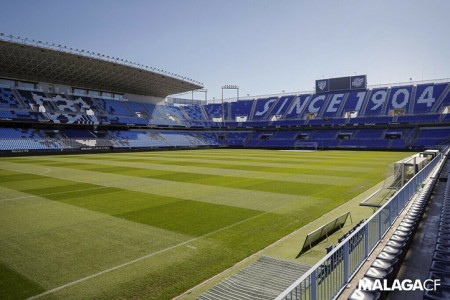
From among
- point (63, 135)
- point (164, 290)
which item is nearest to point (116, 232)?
point (164, 290)

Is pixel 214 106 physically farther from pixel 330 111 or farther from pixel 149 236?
pixel 149 236

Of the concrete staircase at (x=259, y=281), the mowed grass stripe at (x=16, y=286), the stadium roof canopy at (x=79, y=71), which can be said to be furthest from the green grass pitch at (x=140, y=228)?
the stadium roof canopy at (x=79, y=71)

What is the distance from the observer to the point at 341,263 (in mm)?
5324

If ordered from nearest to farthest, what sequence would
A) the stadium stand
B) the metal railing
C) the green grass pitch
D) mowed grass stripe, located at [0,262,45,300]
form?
the metal railing → mowed grass stripe, located at [0,262,45,300] → the green grass pitch → the stadium stand

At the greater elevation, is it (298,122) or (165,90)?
(165,90)

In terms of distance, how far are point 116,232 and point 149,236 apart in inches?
49.6

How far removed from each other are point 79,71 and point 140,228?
168 feet

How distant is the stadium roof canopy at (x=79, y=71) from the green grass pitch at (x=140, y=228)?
30578 mm

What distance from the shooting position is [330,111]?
68562mm

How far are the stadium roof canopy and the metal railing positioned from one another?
151ft

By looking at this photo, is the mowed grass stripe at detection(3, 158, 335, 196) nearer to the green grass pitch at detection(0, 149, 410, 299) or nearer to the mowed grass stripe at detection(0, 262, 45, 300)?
the green grass pitch at detection(0, 149, 410, 299)

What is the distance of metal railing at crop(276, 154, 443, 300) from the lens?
13.8 feet

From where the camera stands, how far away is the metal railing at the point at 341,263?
4.21 m

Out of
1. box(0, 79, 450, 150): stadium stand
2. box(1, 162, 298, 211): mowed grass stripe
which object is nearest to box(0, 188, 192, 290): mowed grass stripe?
box(1, 162, 298, 211): mowed grass stripe
